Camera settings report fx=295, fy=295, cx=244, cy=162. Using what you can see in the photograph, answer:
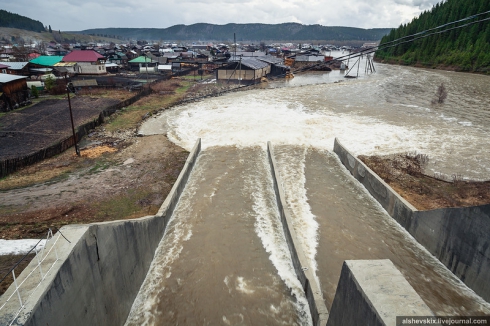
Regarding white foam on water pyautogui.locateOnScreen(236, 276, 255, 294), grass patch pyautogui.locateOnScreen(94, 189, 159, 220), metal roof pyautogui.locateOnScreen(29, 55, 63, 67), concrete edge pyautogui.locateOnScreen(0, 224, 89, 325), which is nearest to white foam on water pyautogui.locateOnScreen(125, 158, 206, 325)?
grass patch pyautogui.locateOnScreen(94, 189, 159, 220)

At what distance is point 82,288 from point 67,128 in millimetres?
19889

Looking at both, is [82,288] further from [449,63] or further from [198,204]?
[449,63]

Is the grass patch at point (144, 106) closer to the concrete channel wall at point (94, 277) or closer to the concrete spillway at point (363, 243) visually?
the concrete spillway at point (363, 243)

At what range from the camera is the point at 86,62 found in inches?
1978

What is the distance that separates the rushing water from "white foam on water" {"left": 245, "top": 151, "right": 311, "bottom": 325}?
0.04m

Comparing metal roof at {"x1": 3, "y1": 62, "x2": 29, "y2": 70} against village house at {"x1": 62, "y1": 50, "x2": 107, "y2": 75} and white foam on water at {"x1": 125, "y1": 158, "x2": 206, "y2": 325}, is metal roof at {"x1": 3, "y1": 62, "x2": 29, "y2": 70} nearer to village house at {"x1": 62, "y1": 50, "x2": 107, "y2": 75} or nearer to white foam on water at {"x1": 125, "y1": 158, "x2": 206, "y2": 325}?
village house at {"x1": 62, "y1": 50, "x2": 107, "y2": 75}

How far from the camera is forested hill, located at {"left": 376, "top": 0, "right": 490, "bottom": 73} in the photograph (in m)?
57.0

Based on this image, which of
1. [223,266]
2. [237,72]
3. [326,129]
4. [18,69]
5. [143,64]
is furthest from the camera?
[143,64]

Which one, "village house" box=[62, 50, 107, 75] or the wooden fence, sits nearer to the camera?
the wooden fence

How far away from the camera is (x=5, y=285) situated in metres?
6.94

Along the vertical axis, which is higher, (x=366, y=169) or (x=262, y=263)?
(x=366, y=169)

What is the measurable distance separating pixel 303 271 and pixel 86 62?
54.6 meters

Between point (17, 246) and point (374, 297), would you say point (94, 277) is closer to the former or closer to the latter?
point (17, 246)

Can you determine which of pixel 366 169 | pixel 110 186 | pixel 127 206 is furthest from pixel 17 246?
pixel 366 169
